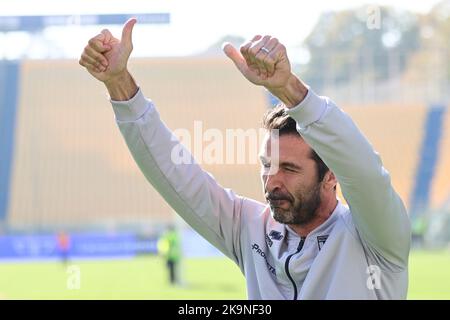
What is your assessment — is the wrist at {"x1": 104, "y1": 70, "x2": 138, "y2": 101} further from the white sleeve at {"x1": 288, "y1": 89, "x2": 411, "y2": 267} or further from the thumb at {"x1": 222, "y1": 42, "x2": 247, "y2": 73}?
the white sleeve at {"x1": 288, "y1": 89, "x2": 411, "y2": 267}

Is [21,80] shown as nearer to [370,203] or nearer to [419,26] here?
[419,26]

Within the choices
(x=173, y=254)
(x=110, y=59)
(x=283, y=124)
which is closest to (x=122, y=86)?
(x=110, y=59)

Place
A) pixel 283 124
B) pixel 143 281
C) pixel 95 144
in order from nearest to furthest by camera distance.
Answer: pixel 283 124, pixel 143 281, pixel 95 144

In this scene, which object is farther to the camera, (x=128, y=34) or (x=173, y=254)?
(x=173, y=254)

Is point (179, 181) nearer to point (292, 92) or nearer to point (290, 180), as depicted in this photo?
point (290, 180)

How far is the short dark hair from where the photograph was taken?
2422 mm

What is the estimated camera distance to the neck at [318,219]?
248 centimetres

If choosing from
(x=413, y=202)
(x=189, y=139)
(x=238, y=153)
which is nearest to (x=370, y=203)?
(x=189, y=139)

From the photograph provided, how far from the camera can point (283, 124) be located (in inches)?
95.6

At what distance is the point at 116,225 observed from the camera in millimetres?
30422

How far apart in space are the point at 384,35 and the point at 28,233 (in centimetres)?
1593

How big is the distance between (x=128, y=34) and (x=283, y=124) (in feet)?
1.65

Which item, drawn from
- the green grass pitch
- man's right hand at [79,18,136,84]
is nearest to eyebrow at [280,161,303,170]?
man's right hand at [79,18,136,84]

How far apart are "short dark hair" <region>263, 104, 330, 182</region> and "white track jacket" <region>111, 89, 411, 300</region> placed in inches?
5.8
